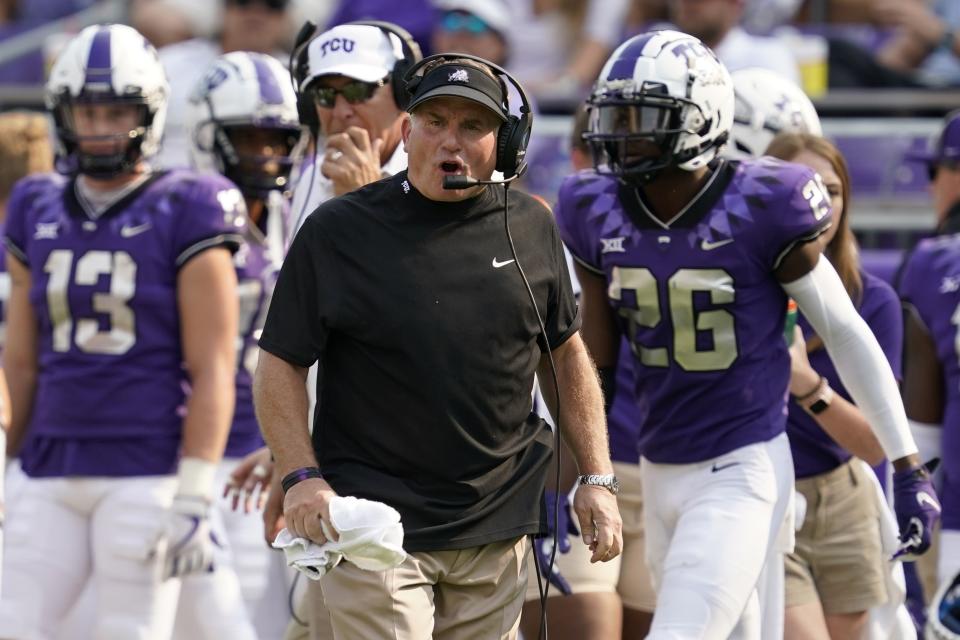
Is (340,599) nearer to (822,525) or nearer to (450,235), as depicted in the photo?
(450,235)

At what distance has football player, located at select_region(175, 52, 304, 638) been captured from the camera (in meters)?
5.48

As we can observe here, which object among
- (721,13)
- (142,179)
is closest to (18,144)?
(142,179)

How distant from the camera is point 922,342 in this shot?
5.84m

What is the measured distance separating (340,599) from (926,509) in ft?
5.24

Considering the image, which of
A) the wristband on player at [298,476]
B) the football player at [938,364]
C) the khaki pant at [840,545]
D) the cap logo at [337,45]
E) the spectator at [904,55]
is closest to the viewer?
the wristband on player at [298,476]

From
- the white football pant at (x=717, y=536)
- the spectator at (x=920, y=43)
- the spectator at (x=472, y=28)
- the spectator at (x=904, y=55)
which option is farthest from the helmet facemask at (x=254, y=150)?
the spectator at (x=920, y=43)

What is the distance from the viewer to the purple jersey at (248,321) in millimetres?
5867

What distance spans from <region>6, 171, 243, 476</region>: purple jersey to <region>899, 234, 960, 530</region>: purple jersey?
2.23 meters

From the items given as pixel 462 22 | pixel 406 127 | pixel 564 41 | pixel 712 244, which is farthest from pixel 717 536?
pixel 564 41

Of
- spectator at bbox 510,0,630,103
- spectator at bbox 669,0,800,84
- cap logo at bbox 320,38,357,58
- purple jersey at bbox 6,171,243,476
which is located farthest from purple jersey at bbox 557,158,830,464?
spectator at bbox 510,0,630,103

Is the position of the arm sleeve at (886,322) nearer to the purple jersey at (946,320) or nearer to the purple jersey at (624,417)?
the purple jersey at (946,320)

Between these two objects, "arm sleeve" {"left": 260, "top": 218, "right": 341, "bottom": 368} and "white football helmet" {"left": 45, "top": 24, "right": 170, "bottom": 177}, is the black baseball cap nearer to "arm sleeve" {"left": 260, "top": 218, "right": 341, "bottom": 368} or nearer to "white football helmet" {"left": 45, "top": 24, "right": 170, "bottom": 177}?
"arm sleeve" {"left": 260, "top": 218, "right": 341, "bottom": 368}

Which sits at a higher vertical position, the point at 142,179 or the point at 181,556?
the point at 142,179

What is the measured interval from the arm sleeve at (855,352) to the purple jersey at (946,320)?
1246mm
